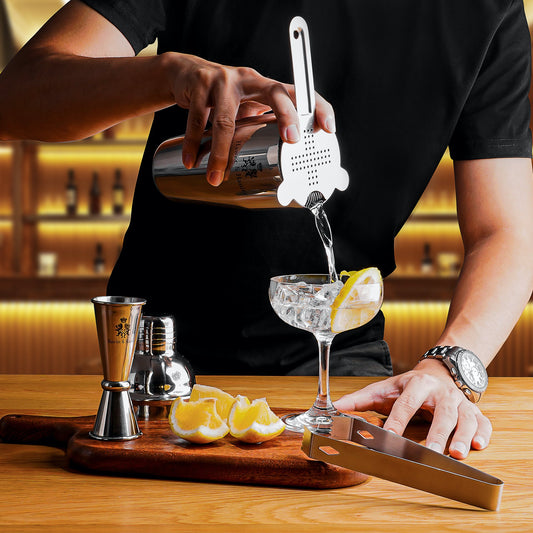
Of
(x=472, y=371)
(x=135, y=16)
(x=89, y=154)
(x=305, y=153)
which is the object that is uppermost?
(x=89, y=154)

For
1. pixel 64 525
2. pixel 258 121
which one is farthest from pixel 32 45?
pixel 64 525

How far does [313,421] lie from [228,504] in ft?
0.85

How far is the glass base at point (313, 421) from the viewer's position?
3.50ft

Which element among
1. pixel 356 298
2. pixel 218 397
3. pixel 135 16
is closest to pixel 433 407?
pixel 356 298

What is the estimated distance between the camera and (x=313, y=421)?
3.61ft

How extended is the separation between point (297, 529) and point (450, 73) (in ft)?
3.86

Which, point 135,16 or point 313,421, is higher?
point 135,16

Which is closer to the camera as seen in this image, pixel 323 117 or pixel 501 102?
pixel 323 117

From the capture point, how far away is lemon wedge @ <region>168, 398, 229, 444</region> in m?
1.00

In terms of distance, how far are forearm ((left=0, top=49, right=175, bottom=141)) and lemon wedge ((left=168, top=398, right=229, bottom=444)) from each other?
0.51 m

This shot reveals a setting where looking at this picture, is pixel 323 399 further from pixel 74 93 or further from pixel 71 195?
pixel 71 195

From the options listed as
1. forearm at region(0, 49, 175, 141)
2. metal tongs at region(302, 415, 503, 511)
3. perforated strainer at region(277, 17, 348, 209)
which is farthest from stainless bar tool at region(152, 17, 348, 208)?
metal tongs at region(302, 415, 503, 511)

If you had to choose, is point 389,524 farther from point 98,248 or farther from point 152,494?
point 98,248

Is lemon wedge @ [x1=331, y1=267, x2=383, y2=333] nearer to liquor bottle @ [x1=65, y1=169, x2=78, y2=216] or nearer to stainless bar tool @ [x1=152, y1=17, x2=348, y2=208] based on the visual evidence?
stainless bar tool @ [x1=152, y1=17, x2=348, y2=208]
